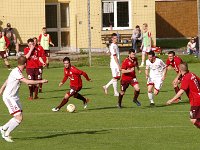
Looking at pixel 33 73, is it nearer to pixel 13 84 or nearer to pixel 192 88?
pixel 13 84

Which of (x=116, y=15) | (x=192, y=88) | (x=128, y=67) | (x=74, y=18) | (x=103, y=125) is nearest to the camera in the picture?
(x=192, y=88)

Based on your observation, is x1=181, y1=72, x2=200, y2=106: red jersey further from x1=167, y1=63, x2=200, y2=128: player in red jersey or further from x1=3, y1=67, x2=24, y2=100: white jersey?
x1=3, y1=67, x2=24, y2=100: white jersey

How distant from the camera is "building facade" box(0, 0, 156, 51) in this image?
47.2m

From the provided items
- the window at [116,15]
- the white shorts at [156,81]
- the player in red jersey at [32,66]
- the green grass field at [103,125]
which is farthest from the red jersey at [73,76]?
the window at [116,15]

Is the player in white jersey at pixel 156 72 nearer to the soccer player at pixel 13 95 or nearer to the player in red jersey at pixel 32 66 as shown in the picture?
the player in red jersey at pixel 32 66

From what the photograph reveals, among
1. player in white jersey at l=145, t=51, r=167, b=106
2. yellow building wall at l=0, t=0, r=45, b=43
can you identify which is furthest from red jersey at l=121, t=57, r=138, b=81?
yellow building wall at l=0, t=0, r=45, b=43

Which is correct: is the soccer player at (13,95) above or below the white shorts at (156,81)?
above

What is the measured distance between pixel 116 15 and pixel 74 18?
9.18ft

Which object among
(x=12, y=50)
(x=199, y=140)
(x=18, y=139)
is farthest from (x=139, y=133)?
(x=12, y=50)

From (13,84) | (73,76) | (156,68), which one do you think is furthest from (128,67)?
(13,84)

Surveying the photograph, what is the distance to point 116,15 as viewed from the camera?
4938 cm

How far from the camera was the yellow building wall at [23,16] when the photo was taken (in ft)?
154

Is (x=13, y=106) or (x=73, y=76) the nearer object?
(x=13, y=106)

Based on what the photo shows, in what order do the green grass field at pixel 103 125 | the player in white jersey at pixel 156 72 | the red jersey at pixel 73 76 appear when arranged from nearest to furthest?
the green grass field at pixel 103 125
the red jersey at pixel 73 76
the player in white jersey at pixel 156 72
